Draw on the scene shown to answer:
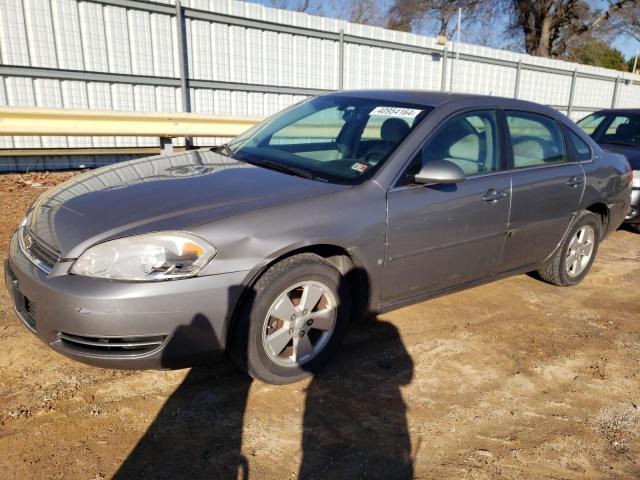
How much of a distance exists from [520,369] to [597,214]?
2.18m

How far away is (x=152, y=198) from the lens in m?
2.84

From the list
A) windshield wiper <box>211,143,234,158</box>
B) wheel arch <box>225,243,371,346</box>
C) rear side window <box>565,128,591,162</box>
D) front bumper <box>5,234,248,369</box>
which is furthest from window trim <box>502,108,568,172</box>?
front bumper <box>5,234,248,369</box>

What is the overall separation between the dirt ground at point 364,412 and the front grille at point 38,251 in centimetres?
71

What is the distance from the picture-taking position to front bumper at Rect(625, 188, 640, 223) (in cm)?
640

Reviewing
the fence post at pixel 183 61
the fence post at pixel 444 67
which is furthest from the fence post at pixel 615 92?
the fence post at pixel 183 61

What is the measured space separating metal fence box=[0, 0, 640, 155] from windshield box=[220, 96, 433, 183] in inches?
226

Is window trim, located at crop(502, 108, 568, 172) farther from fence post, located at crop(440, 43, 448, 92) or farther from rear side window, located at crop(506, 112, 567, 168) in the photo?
fence post, located at crop(440, 43, 448, 92)

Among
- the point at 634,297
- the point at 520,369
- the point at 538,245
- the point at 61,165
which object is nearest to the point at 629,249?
the point at 634,297

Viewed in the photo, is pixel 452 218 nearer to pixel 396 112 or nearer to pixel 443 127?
pixel 443 127

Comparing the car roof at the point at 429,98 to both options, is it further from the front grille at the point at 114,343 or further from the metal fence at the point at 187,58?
the metal fence at the point at 187,58

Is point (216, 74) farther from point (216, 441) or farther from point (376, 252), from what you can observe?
point (216, 441)

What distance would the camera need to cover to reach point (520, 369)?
3342 mm

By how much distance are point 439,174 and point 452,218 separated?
384mm

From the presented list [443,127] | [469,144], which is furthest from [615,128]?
[443,127]
